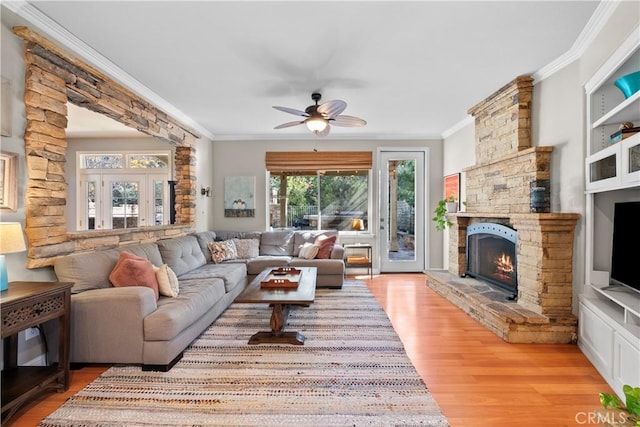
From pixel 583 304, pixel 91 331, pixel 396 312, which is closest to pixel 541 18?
pixel 583 304

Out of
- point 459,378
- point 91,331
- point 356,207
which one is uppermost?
point 356,207

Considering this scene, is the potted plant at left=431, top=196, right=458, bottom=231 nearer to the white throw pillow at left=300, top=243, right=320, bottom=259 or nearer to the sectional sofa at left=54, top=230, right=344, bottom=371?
the white throw pillow at left=300, top=243, right=320, bottom=259

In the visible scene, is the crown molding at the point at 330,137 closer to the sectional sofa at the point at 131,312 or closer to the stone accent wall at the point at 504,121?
the stone accent wall at the point at 504,121

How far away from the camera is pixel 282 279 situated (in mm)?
3270

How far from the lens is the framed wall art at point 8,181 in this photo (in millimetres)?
2078

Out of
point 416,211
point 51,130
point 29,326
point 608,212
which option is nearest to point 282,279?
point 29,326

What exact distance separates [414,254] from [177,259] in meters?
4.20

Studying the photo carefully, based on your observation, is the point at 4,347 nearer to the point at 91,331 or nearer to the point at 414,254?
the point at 91,331

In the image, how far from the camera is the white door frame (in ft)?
19.4

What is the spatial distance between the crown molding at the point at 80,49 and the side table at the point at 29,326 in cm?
Result: 190

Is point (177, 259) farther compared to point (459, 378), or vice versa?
point (177, 259)

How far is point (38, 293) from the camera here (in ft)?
6.09

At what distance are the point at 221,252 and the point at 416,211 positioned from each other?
12.0ft

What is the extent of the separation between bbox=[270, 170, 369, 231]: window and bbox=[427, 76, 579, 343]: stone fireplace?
81.1 inches
